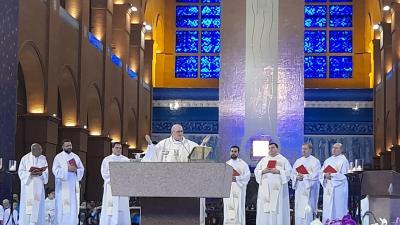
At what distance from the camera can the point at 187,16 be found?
4247 cm

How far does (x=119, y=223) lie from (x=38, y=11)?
22.8 ft

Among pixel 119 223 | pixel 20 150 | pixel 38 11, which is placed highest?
pixel 38 11

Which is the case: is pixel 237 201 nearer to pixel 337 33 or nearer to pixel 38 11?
pixel 38 11

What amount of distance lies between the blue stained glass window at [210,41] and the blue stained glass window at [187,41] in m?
0.32

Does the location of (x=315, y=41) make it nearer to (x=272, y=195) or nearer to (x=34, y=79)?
(x=34, y=79)

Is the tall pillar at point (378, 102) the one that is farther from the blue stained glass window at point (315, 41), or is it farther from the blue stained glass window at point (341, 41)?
the blue stained glass window at point (315, 41)

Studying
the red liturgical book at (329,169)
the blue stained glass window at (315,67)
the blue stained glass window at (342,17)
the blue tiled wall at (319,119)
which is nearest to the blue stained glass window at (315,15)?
the blue stained glass window at (342,17)

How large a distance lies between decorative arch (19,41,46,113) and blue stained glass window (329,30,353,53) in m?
22.7

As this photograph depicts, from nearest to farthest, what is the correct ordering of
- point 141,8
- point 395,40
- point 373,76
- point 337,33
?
point 395,40 < point 141,8 < point 373,76 < point 337,33

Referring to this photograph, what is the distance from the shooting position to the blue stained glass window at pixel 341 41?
41781 millimetres

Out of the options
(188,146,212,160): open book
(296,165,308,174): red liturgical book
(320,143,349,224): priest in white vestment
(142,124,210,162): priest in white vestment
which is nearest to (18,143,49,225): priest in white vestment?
(296,165,308,174): red liturgical book

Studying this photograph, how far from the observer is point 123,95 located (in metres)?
33.3

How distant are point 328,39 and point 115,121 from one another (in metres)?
13.9

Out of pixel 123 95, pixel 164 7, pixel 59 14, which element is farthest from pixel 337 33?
pixel 59 14
